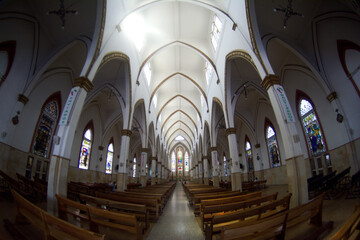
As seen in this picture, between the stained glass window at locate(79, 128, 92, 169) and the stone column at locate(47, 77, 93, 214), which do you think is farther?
the stained glass window at locate(79, 128, 92, 169)

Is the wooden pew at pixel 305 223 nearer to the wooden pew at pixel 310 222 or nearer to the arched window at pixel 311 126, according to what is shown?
the wooden pew at pixel 310 222

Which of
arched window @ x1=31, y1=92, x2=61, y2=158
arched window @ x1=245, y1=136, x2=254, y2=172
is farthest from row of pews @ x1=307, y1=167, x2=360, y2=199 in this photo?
arched window @ x1=31, y1=92, x2=61, y2=158

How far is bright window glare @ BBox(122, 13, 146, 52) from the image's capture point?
10.5 meters

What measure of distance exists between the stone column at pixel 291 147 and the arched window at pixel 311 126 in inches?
288

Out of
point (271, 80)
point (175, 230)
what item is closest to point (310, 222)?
point (175, 230)

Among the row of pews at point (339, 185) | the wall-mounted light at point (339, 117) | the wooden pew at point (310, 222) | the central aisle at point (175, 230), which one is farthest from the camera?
the wall-mounted light at point (339, 117)

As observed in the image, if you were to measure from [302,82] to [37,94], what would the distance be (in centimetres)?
1860

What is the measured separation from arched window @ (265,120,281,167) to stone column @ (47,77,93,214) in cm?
1636

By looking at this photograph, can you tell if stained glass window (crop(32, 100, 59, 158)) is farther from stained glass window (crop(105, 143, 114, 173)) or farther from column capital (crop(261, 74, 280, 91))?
column capital (crop(261, 74, 280, 91))

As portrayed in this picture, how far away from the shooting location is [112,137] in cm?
2033

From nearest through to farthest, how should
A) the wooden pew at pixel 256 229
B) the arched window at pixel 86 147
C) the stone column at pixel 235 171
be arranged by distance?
the wooden pew at pixel 256 229
the stone column at pixel 235 171
the arched window at pixel 86 147

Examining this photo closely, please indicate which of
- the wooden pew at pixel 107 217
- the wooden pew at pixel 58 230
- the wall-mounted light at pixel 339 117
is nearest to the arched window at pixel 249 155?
the wall-mounted light at pixel 339 117

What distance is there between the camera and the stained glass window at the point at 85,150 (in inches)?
596

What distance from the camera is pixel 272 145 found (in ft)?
51.7
